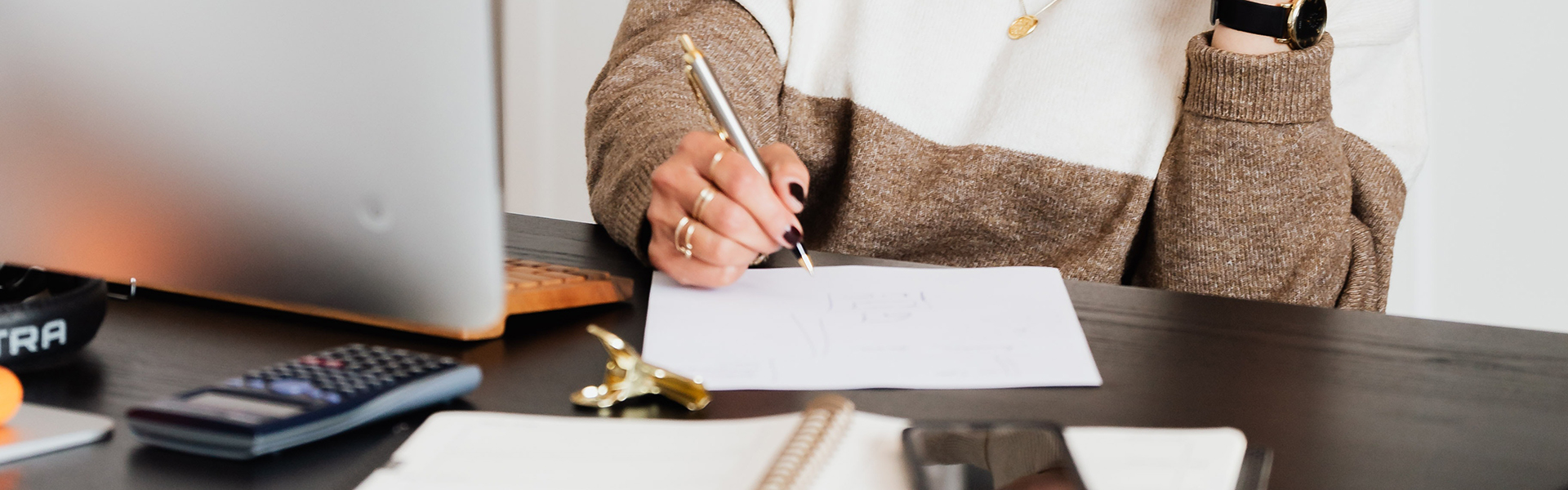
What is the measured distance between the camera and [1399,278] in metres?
1.36

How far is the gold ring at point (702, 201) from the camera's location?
27.3 inches

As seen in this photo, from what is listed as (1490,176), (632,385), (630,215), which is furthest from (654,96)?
(1490,176)

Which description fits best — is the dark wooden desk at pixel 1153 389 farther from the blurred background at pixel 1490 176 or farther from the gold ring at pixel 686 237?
the blurred background at pixel 1490 176

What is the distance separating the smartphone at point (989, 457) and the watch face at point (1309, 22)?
715 millimetres

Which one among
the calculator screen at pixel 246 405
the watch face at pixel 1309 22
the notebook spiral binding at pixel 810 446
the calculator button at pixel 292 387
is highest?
the watch face at pixel 1309 22

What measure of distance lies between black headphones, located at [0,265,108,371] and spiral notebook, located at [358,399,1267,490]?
0.21 meters

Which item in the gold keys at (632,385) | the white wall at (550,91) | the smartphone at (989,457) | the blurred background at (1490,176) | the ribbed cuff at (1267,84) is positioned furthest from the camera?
the white wall at (550,91)

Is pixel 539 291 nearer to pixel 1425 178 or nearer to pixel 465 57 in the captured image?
pixel 465 57

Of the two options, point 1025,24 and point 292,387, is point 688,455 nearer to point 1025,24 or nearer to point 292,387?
point 292,387

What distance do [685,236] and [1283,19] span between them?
60 centimetres

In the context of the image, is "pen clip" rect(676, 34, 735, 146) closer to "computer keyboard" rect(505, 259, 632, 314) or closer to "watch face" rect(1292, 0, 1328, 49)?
"computer keyboard" rect(505, 259, 632, 314)

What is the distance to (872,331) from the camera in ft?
1.93

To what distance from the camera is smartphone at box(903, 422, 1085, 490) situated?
33cm

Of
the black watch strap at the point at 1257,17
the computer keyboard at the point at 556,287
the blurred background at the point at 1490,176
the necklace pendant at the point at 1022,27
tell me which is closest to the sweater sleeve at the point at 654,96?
the computer keyboard at the point at 556,287
